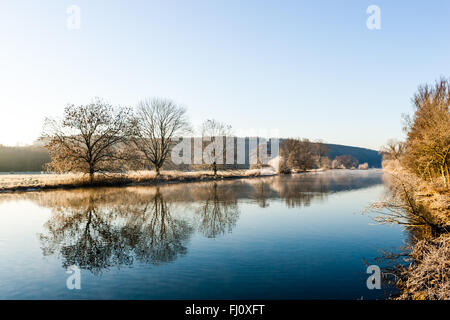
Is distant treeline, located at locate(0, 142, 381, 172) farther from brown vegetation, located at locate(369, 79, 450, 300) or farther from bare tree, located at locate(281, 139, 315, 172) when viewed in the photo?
brown vegetation, located at locate(369, 79, 450, 300)

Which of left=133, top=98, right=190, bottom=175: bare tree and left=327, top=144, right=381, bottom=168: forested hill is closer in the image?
left=133, top=98, right=190, bottom=175: bare tree

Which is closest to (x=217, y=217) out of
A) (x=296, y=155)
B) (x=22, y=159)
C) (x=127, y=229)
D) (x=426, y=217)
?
(x=127, y=229)

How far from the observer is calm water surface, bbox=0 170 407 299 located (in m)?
6.12

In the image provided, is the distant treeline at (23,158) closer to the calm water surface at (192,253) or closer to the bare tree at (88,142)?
the bare tree at (88,142)

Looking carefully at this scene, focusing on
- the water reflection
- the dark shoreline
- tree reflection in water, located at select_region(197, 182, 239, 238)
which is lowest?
tree reflection in water, located at select_region(197, 182, 239, 238)

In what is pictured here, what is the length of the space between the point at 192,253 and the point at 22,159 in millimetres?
92607

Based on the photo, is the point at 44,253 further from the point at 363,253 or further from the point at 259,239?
the point at 363,253

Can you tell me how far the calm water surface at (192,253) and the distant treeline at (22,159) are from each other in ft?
241

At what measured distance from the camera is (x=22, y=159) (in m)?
81.6

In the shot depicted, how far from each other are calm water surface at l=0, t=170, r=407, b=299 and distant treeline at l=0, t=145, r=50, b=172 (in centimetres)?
7343

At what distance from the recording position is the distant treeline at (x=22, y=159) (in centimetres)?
7619

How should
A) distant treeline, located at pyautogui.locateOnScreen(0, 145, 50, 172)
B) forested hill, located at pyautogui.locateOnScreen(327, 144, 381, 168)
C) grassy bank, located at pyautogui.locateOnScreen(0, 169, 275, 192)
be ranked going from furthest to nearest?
forested hill, located at pyautogui.locateOnScreen(327, 144, 381, 168)
distant treeline, located at pyautogui.locateOnScreen(0, 145, 50, 172)
grassy bank, located at pyautogui.locateOnScreen(0, 169, 275, 192)

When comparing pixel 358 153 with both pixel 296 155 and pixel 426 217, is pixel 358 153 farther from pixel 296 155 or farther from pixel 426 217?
pixel 426 217

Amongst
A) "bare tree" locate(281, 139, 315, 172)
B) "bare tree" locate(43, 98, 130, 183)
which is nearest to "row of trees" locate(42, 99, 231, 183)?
"bare tree" locate(43, 98, 130, 183)
